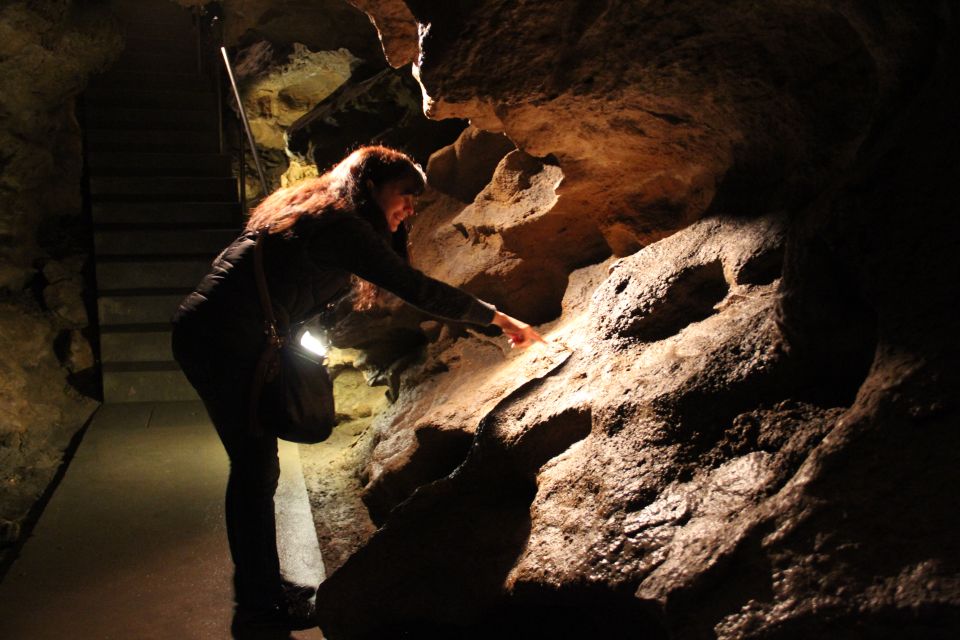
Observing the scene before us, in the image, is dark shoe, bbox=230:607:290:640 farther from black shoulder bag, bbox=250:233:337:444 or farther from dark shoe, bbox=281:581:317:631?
black shoulder bag, bbox=250:233:337:444

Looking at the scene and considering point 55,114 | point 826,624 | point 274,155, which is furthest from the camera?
point 274,155

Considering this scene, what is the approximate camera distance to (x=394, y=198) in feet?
8.56

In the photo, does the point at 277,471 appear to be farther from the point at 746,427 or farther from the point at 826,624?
the point at 826,624

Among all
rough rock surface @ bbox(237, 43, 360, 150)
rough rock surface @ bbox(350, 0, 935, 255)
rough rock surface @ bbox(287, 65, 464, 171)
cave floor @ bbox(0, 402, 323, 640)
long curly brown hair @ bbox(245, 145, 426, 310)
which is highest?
rough rock surface @ bbox(237, 43, 360, 150)

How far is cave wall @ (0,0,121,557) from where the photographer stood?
470cm

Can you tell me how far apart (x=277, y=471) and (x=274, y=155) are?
7.16 m

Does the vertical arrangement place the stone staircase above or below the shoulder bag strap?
above

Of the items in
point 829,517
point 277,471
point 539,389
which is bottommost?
point 829,517

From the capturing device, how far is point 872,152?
1701mm

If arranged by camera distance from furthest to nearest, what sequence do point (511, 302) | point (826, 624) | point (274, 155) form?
point (274, 155)
point (511, 302)
point (826, 624)

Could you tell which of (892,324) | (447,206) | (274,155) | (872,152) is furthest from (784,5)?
(274,155)

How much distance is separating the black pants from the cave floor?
0.63 feet

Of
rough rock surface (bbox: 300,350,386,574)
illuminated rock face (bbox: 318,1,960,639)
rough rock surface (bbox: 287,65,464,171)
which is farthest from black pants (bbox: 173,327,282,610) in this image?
rough rock surface (bbox: 287,65,464,171)

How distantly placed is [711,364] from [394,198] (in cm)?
130
